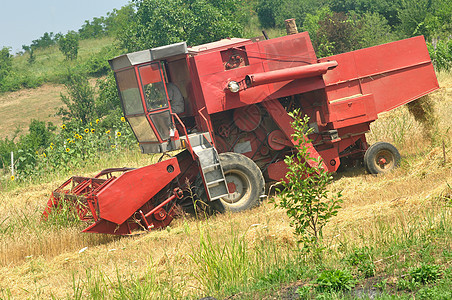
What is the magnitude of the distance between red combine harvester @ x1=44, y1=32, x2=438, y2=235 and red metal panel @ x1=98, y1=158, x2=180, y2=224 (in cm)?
2

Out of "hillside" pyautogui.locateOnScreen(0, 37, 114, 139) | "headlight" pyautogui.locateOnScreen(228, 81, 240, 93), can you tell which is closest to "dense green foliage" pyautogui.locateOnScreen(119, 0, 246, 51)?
"hillside" pyautogui.locateOnScreen(0, 37, 114, 139)

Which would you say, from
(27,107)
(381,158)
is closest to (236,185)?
(381,158)

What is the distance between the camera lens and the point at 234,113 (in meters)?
9.91

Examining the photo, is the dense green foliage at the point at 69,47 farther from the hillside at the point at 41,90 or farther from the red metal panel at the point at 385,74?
the red metal panel at the point at 385,74

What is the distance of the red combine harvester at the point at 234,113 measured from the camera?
880 cm

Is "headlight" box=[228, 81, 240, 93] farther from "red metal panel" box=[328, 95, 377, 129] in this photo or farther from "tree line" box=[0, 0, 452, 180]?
"tree line" box=[0, 0, 452, 180]

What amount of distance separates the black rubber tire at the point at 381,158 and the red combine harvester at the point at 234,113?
2 cm

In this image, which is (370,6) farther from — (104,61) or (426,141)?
(426,141)

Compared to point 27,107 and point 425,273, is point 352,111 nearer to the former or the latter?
point 425,273

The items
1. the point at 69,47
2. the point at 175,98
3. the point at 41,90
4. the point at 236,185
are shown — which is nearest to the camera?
the point at 236,185

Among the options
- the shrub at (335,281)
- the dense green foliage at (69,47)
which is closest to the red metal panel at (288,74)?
the shrub at (335,281)

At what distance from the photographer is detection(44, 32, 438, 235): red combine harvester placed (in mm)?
8805

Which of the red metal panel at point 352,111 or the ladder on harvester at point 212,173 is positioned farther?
the red metal panel at point 352,111

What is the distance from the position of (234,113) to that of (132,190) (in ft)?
8.18
